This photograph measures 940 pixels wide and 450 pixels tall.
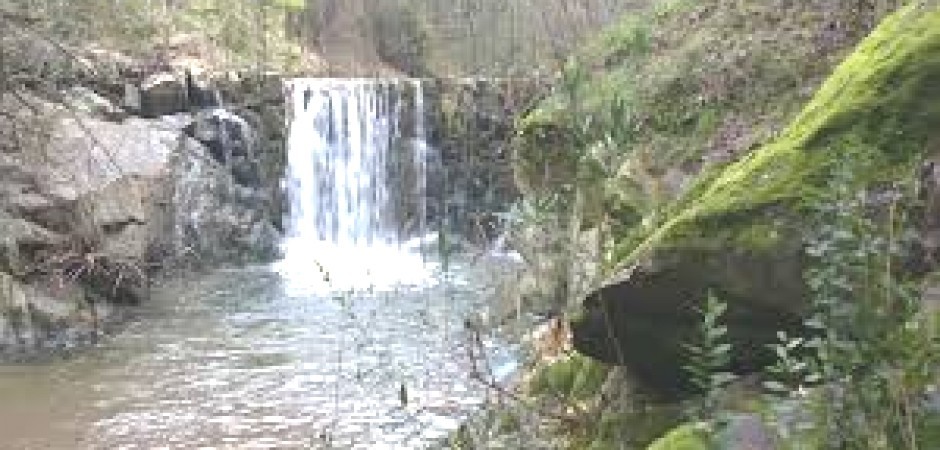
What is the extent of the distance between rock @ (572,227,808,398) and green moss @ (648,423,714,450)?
1.28ft

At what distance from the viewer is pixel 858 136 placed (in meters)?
3.73


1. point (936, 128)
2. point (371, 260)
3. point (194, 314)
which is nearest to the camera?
point (936, 128)

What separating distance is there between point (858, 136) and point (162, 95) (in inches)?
617

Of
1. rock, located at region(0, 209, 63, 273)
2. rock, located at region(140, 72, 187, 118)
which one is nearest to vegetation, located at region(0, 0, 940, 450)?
rock, located at region(0, 209, 63, 273)

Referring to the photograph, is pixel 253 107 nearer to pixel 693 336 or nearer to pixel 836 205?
pixel 693 336

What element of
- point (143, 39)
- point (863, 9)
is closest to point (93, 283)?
point (143, 39)

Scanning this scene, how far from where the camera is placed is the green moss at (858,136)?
361 cm

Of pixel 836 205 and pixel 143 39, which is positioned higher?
pixel 143 39

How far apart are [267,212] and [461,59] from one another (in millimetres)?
10798

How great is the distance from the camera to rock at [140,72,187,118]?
18188 mm

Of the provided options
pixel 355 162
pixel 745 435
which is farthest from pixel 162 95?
pixel 745 435

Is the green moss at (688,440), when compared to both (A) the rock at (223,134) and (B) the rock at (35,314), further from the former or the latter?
(A) the rock at (223,134)

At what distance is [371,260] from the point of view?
17078 millimetres

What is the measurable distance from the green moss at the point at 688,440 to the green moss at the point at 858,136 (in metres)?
0.69
